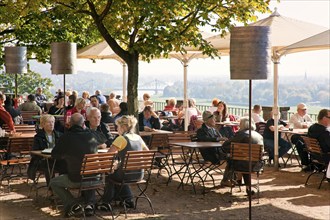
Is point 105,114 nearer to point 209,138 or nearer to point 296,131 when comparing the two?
point 209,138

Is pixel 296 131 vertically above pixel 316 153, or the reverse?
pixel 296 131

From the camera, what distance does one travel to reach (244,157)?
11.3 metres

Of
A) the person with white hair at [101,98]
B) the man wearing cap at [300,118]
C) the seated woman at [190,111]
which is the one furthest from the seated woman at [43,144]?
the person with white hair at [101,98]

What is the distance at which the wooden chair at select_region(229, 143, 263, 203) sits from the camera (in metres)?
11.3

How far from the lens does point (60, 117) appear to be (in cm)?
1788

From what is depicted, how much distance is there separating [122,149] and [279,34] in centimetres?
677

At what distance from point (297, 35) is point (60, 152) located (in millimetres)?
7935

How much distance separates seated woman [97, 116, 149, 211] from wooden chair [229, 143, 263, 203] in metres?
1.74

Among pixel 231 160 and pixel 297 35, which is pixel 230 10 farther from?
pixel 231 160

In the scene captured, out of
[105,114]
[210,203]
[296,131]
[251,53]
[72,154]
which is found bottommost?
[210,203]

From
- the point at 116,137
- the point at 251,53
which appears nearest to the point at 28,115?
the point at 116,137

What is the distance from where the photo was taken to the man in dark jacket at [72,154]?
9.71 metres

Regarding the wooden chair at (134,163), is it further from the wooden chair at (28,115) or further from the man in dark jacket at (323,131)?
the wooden chair at (28,115)

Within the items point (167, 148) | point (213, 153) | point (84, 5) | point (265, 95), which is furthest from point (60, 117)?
point (265, 95)
